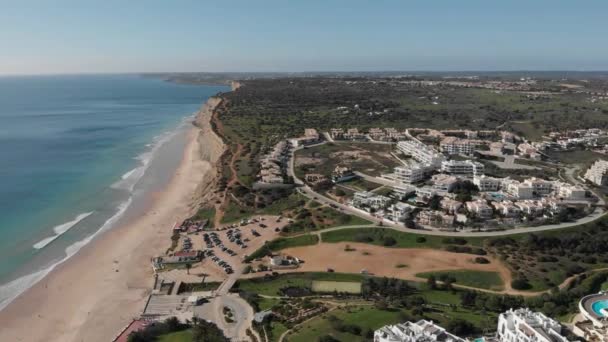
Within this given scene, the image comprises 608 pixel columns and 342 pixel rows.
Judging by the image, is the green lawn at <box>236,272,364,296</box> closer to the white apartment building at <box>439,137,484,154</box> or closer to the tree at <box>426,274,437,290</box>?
the tree at <box>426,274,437,290</box>

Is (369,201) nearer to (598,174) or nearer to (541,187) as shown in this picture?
(541,187)

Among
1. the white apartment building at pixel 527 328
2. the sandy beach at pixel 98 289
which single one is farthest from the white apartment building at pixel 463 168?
the white apartment building at pixel 527 328

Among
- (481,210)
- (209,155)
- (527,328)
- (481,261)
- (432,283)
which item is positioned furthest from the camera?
(209,155)

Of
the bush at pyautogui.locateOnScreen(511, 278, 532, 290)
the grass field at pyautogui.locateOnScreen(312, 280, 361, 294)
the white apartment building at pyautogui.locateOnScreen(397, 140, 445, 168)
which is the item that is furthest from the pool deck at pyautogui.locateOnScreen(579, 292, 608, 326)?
the white apartment building at pyautogui.locateOnScreen(397, 140, 445, 168)

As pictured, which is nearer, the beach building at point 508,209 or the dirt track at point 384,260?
the dirt track at point 384,260

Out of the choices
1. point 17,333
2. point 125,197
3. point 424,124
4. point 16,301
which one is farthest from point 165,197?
point 424,124

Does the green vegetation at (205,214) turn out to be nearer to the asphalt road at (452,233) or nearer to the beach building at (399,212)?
the asphalt road at (452,233)

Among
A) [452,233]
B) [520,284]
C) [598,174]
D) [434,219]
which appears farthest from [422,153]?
[520,284]
